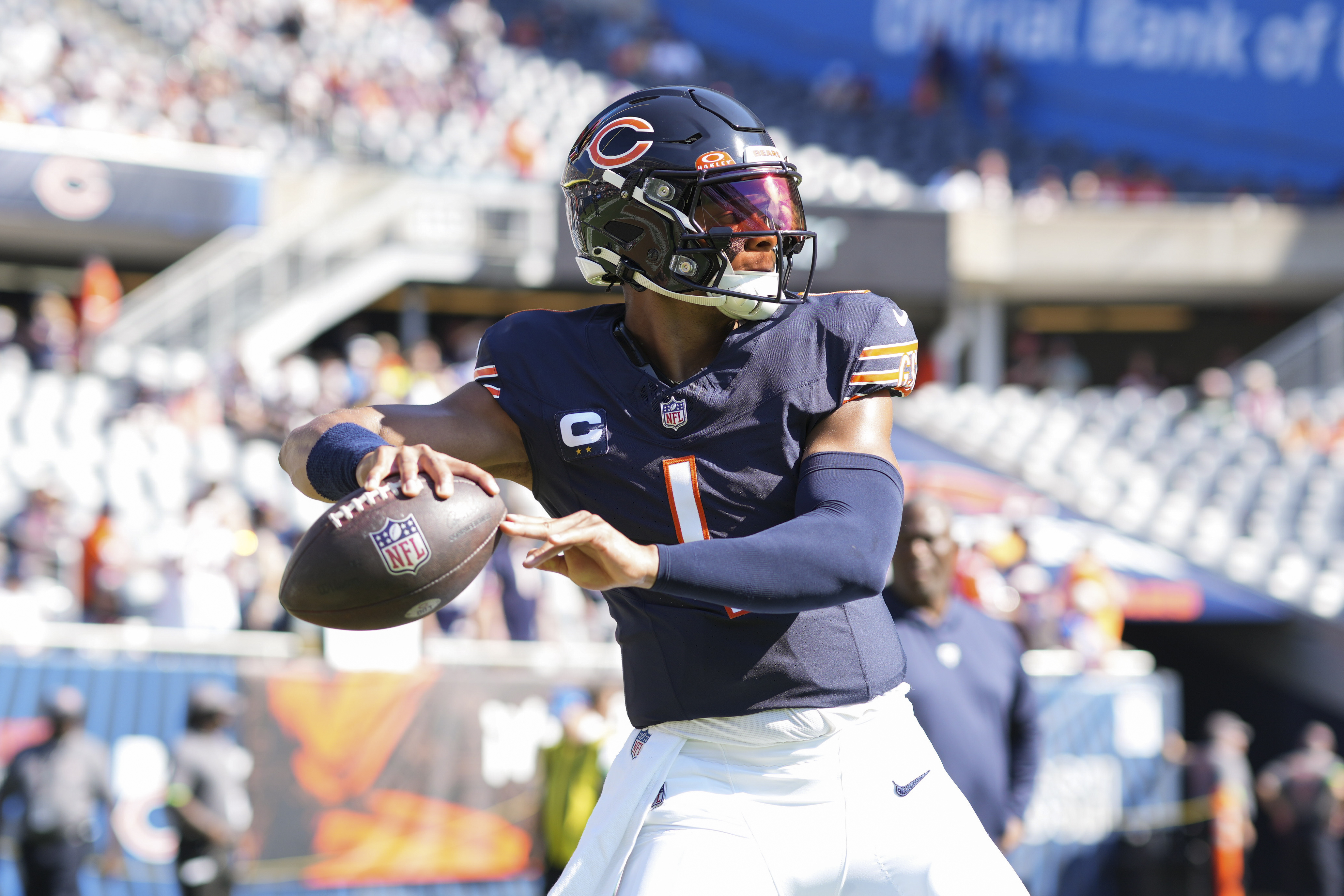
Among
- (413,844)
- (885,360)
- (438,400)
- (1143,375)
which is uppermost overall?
(885,360)

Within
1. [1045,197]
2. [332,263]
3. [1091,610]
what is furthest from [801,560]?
[1045,197]

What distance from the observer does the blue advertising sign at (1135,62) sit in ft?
66.4

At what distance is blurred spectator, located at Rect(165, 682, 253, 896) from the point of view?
684cm

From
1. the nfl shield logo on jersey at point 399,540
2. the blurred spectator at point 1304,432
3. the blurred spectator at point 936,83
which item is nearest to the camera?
the nfl shield logo on jersey at point 399,540

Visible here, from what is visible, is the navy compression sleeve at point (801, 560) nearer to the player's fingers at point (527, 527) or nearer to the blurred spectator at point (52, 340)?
the player's fingers at point (527, 527)

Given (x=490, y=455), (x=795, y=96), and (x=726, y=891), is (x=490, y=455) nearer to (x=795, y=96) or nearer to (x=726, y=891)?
(x=726, y=891)

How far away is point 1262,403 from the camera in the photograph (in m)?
15.2

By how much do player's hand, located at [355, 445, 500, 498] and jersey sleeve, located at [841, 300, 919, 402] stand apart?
2.14ft

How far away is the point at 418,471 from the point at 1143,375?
17727mm

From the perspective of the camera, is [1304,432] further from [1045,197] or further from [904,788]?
[904,788]

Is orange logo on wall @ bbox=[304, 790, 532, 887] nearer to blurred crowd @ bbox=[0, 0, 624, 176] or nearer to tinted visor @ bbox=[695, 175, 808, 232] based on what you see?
tinted visor @ bbox=[695, 175, 808, 232]

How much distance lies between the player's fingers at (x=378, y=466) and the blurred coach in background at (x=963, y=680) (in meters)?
2.23

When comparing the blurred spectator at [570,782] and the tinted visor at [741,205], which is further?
the blurred spectator at [570,782]

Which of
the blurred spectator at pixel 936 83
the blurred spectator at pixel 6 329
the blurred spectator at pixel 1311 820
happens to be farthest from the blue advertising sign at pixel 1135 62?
the blurred spectator at pixel 6 329
